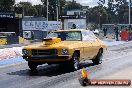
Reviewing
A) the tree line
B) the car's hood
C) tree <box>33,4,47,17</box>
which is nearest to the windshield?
the car's hood

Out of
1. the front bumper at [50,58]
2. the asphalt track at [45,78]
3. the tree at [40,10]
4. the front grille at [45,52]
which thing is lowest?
the asphalt track at [45,78]

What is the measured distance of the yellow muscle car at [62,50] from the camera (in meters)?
14.9

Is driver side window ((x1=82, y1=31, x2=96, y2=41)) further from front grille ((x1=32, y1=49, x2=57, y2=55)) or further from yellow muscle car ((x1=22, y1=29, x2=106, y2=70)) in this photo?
front grille ((x1=32, y1=49, x2=57, y2=55))

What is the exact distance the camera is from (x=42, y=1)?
4628 inches

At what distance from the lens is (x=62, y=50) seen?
48.6 ft

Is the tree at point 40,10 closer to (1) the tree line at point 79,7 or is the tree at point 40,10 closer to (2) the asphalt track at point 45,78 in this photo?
(1) the tree line at point 79,7

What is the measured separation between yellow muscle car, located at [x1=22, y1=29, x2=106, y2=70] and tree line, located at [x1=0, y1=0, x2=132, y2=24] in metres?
77.9

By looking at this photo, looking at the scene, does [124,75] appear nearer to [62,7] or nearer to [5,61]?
[5,61]

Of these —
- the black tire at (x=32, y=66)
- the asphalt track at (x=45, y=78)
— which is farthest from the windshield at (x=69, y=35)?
the black tire at (x=32, y=66)

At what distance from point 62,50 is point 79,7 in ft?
390

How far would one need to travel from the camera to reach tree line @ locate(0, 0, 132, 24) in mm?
109025

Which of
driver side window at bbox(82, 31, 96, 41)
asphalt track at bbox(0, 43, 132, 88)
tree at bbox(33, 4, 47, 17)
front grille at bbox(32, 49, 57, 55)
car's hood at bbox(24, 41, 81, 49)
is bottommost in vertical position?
asphalt track at bbox(0, 43, 132, 88)

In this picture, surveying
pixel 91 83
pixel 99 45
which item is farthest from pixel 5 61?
pixel 91 83

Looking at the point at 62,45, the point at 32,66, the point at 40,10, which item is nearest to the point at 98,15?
the point at 40,10
